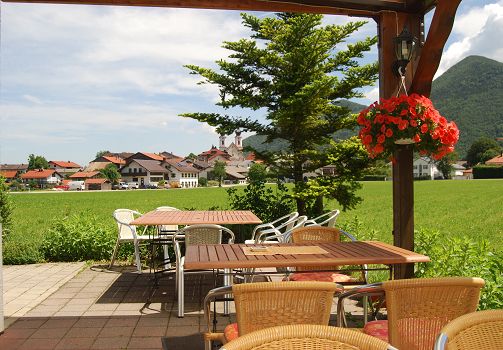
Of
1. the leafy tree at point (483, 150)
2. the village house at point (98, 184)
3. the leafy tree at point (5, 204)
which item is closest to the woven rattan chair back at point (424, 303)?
the leafy tree at point (5, 204)

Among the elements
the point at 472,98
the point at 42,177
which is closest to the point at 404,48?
the point at 472,98

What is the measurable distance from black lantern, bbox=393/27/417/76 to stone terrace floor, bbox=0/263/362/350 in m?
2.67

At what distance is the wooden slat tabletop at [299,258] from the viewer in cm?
312

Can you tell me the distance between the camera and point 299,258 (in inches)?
129

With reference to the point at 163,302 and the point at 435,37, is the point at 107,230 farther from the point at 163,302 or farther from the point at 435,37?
the point at 435,37

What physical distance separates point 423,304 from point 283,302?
58 centimetres

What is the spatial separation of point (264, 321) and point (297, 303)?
16 cm

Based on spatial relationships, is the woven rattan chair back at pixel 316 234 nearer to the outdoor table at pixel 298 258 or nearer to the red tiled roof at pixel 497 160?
the outdoor table at pixel 298 258

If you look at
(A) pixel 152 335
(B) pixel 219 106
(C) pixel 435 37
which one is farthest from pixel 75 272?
(C) pixel 435 37

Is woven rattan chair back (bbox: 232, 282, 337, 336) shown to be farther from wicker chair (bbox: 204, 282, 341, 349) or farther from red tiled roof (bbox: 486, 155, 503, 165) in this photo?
red tiled roof (bbox: 486, 155, 503, 165)

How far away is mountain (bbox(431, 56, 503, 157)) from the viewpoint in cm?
6550

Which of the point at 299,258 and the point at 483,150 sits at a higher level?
the point at 483,150

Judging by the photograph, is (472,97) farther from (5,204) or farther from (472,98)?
(5,204)

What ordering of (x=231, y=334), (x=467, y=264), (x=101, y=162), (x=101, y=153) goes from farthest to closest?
(x=101, y=153), (x=101, y=162), (x=467, y=264), (x=231, y=334)
